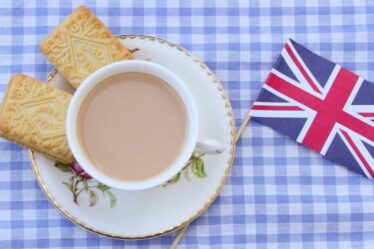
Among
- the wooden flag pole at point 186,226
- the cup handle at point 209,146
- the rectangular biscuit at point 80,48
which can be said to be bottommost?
the wooden flag pole at point 186,226

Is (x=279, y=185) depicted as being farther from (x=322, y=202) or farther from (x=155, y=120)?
(x=155, y=120)

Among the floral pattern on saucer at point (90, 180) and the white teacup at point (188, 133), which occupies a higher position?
the white teacup at point (188, 133)

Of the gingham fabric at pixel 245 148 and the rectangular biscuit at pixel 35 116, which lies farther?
the gingham fabric at pixel 245 148

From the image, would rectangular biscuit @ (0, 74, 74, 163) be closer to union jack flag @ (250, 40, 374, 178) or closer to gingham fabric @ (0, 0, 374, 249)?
gingham fabric @ (0, 0, 374, 249)

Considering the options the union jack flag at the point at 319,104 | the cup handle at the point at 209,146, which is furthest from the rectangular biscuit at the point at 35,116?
the union jack flag at the point at 319,104

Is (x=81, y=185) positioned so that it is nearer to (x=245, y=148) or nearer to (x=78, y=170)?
(x=78, y=170)

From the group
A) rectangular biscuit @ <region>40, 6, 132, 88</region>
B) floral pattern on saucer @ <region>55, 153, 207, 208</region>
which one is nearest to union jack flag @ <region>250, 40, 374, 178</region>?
floral pattern on saucer @ <region>55, 153, 207, 208</region>

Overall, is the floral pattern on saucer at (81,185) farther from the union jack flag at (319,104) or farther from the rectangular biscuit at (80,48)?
the union jack flag at (319,104)
